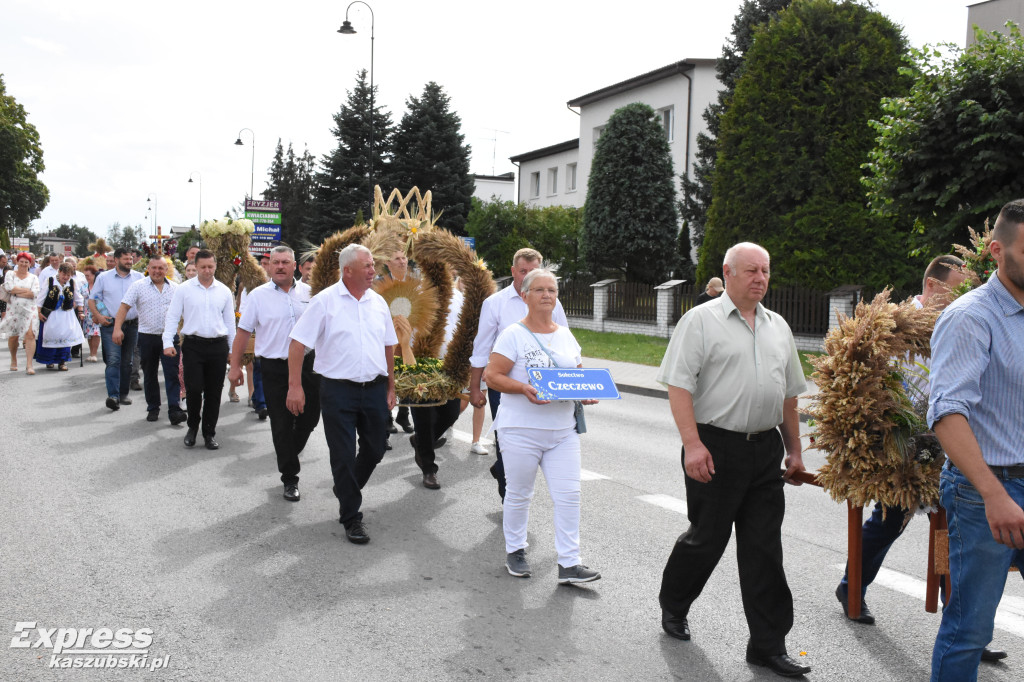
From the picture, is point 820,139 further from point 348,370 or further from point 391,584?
point 391,584

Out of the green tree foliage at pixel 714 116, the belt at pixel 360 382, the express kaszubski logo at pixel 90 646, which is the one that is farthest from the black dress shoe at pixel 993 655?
the green tree foliage at pixel 714 116

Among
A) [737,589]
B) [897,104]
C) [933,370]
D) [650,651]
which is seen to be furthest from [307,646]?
[897,104]

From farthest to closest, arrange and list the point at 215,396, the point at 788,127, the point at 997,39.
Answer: the point at 788,127 < the point at 997,39 < the point at 215,396

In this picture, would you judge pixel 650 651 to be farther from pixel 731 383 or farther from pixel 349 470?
pixel 349 470

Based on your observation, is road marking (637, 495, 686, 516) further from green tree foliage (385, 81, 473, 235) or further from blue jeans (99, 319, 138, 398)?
green tree foliage (385, 81, 473, 235)

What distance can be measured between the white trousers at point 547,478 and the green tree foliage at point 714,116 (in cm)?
2907

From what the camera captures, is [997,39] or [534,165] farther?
[534,165]

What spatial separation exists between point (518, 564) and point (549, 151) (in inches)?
Answer: 1788

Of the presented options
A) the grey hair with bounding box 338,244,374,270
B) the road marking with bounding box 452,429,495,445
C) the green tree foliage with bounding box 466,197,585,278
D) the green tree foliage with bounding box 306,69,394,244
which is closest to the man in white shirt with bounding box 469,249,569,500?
the grey hair with bounding box 338,244,374,270

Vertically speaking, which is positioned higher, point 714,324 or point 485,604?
point 714,324

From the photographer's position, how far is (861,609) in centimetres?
454

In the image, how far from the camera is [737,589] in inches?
200

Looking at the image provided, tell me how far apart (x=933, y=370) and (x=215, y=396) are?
7.85 metres

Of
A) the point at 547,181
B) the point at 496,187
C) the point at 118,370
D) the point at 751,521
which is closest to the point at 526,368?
the point at 751,521
